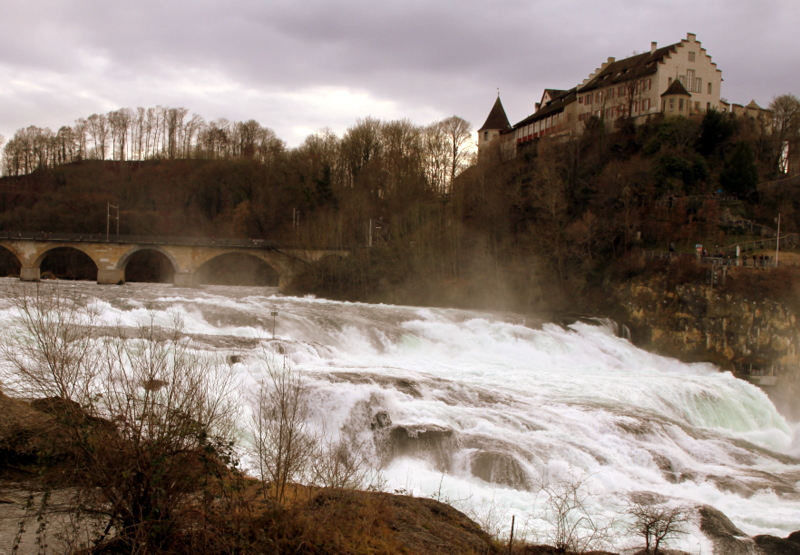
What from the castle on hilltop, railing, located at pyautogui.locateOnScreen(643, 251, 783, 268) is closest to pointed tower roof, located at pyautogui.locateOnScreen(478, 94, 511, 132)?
the castle on hilltop

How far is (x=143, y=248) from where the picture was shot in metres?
53.1

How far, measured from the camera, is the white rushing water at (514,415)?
45.3 feet

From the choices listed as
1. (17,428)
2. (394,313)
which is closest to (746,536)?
(17,428)

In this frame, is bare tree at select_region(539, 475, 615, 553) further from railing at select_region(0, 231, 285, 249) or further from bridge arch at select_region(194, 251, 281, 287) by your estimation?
bridge arch at select_region(194, 251, 281, 287)

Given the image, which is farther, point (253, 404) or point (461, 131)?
point (461, 131)

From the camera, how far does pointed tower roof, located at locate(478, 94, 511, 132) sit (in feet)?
230

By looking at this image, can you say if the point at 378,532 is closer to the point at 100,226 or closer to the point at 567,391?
the point at 567,391

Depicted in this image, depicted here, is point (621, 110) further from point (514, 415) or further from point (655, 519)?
point (655, 519)

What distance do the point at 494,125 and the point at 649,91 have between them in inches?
806

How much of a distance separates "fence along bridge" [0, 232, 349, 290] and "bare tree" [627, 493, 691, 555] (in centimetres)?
3985

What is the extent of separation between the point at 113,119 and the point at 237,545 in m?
100

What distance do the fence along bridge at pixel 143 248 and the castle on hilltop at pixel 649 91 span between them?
2640 centimetres

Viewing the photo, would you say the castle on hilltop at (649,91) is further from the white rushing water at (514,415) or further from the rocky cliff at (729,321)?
the white rushing water at (514,415)

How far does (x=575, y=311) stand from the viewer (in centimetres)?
4091
